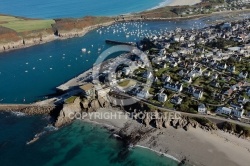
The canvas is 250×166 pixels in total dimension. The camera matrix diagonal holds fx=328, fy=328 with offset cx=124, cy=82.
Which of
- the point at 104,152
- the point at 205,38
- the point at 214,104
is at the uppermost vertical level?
the point at 205,38

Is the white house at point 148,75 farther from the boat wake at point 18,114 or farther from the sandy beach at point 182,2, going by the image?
the sandy beach at point 182,2

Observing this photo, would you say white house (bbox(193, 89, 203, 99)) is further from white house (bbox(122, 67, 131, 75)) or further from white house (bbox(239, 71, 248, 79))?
white house (bbox(122, 67, 131, 75))

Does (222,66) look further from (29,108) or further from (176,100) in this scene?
(29,108)

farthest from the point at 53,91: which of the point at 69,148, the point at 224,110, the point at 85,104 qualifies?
the point at 224,110

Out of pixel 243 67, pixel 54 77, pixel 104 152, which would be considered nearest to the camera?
pixel 104 152

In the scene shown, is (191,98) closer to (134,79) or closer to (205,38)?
(134,79)

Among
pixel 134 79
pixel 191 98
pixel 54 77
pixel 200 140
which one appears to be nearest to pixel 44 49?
pixel 54 77
